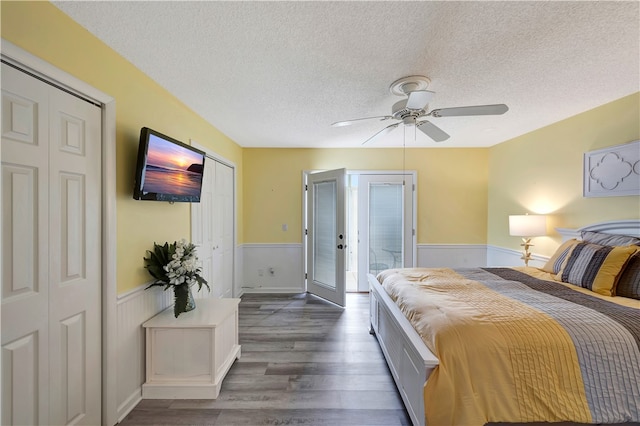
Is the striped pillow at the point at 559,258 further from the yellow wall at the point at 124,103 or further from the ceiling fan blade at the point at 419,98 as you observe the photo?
the yellow wall at the point at 124,103

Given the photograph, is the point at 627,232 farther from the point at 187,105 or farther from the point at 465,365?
the point at 187,105

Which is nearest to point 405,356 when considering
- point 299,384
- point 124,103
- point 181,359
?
point 299,384

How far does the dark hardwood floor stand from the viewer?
5.76 ft

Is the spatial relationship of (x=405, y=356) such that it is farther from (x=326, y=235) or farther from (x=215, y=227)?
(x=215, y=227)

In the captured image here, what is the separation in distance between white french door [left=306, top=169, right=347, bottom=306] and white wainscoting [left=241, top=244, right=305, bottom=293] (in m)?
0.21

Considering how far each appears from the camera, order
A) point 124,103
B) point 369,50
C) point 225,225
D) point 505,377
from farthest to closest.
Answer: point 225,225, point 124,103, point 369,50, point 505,377

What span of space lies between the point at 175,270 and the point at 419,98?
221cm

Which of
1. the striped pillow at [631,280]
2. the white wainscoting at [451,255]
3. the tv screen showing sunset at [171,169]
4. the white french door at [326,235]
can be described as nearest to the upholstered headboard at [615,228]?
the striped pillow at [631,280]

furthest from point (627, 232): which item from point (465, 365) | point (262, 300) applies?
point (262, 300)

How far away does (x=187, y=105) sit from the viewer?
102 inches

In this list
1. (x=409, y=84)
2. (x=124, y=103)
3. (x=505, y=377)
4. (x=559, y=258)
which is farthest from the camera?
(x=559, y=258)

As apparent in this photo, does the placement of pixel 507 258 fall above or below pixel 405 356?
above

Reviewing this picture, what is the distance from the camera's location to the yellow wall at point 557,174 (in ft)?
7.95

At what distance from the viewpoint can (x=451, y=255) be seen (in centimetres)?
441
